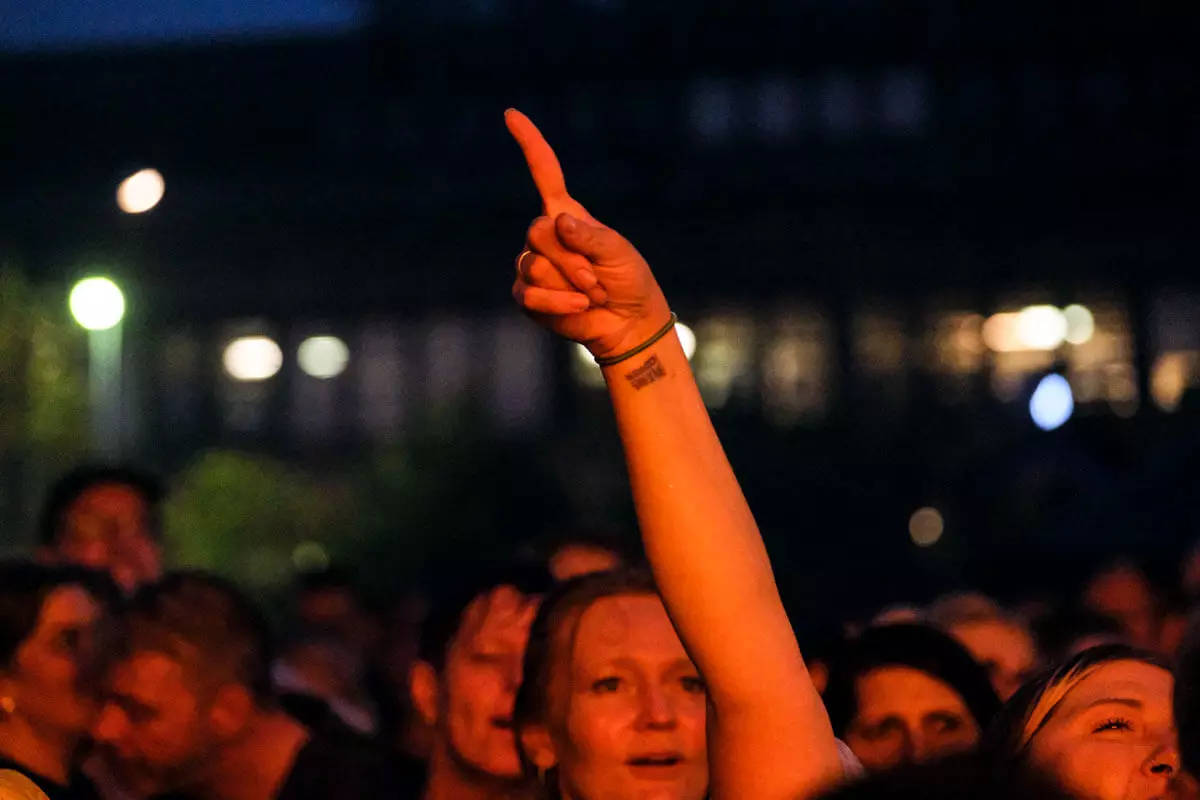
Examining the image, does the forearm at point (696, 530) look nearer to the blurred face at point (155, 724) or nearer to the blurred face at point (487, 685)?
the blurred face at point (487, 685)

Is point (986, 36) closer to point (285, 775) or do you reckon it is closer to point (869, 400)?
point (869, 400)

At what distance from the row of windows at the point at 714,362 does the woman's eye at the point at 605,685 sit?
4688 cm

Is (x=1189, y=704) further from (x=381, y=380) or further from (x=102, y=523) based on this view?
(x=381, y=380)

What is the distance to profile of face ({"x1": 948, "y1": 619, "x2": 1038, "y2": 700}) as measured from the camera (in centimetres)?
600

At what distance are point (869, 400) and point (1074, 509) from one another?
62.5ft

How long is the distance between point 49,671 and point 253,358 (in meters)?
50.7

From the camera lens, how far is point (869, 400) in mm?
52125

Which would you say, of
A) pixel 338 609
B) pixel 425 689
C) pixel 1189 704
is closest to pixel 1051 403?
pixel 338 609

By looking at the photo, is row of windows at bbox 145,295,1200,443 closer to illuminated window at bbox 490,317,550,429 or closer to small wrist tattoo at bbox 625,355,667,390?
illuminated window at bbox 490,317,550,429

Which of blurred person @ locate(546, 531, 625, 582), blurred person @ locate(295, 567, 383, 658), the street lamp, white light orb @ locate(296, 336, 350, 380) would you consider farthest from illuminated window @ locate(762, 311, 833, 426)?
blurred person @ locate(546, 531, 625, 582)

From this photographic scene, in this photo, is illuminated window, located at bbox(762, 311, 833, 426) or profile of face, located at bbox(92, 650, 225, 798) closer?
profile of face, located at bbox(92, 650, 225, 798)

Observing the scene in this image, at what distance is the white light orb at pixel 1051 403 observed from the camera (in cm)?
3594

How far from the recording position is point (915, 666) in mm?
4871

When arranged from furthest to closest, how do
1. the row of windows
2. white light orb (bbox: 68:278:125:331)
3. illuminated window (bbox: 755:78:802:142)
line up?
1. illuminated window (bbox: 755:78:802:142)
2. the row of windows
3. white light orb (bbox: 68:278:125:331)
